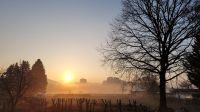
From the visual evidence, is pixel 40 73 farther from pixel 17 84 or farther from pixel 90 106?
pixel 90 106

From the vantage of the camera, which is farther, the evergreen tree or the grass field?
the evergreen tree

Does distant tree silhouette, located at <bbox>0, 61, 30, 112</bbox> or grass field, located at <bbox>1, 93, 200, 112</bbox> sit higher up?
distant tree silhouette, located at <bbox>0, 61, 30, 112</bbox>

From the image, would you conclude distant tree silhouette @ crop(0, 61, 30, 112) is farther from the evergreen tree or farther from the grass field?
the evergreen tree

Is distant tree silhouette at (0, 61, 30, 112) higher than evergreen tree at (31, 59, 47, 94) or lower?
lower

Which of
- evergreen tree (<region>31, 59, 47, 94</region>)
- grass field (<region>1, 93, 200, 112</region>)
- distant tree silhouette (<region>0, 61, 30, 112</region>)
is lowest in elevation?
grass field (<region>1, 93, 200, 112</region>)

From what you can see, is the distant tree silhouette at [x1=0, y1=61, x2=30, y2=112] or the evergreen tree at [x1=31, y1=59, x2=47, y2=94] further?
the evergreen tree at [x1=31, y1=59, x2=47, y2=94]

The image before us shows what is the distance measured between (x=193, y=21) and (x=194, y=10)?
0.83 metres

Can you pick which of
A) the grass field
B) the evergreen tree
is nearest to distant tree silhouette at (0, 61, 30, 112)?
the grass field

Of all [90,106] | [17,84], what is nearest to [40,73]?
[17,84]

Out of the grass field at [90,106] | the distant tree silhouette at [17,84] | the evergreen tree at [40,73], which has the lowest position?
the grass field at [90,106]

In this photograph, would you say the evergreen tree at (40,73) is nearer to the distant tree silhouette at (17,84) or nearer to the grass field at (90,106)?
the distant tree silhouette at (17,84)

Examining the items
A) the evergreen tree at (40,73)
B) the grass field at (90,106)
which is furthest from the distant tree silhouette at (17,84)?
the evergreen tree at (40,73)

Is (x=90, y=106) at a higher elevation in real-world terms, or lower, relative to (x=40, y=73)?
lower

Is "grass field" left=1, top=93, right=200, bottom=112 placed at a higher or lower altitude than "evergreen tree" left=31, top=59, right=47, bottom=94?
lower
